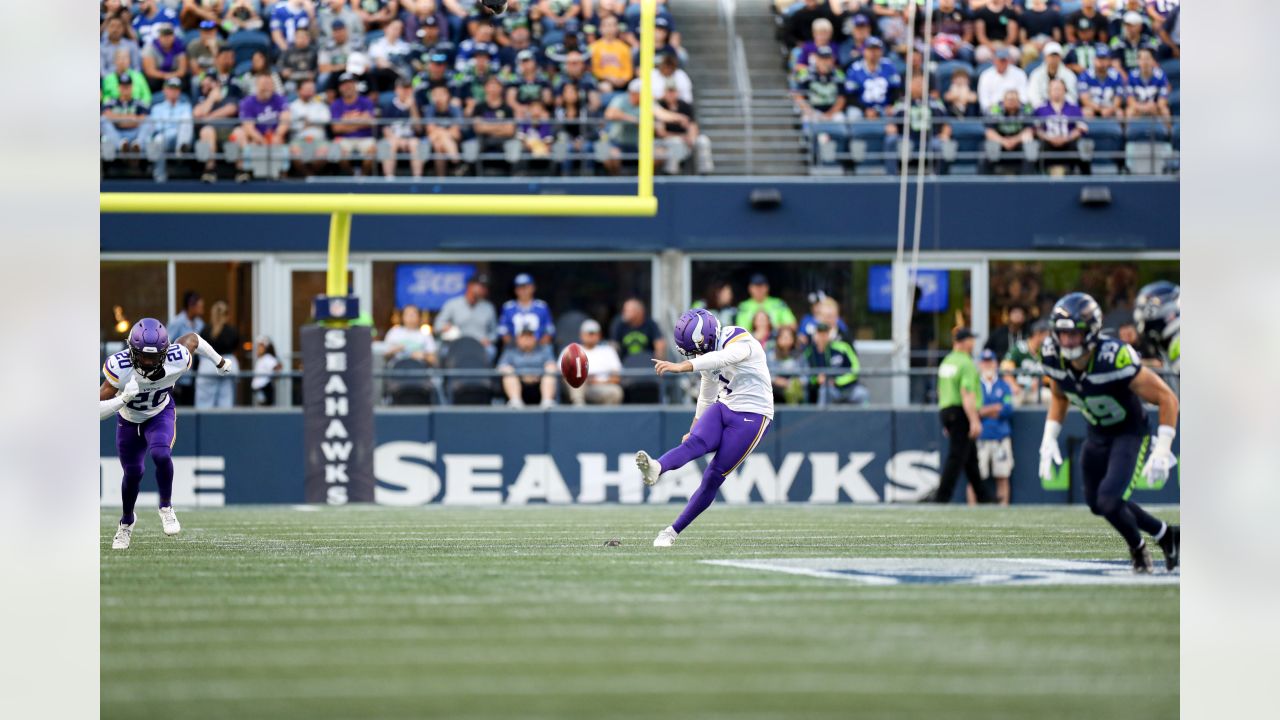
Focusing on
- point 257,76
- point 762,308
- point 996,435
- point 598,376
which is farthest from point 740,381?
point 257,76

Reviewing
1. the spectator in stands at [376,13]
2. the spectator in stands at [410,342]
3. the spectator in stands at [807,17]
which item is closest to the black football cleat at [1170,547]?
the spectator in stands at [410,342]

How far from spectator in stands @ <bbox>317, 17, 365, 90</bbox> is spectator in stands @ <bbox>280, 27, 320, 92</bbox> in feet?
0.29

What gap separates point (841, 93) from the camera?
17672mm

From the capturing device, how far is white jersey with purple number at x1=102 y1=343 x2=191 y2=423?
9664mm

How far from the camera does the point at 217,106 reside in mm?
16781

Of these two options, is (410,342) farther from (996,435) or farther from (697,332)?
(697,332)

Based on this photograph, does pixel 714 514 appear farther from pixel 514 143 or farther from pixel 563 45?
pixel 563 45

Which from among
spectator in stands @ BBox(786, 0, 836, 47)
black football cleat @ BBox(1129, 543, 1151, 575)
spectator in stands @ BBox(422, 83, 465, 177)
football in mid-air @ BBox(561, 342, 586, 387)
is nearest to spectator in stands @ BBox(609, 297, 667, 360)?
spectator in stands @ BBox(422, 83, 465, 177)

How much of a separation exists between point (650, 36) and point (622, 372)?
132 inches

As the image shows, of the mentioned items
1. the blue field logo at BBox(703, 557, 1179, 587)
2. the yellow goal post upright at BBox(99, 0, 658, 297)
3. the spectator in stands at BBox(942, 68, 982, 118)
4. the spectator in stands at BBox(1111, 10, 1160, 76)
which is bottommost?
the blue field logo at BBox(703, 557, 1179, 587)

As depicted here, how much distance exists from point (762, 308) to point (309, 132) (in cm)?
478

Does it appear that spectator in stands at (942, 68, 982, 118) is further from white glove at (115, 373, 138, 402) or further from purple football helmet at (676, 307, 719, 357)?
white glove at (115, 373, 138, 402)

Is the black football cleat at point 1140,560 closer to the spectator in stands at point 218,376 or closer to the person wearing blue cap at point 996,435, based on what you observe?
the person wearing blue cap at point 996,435
